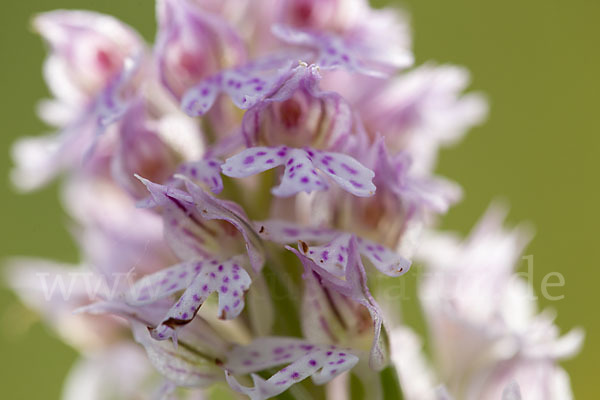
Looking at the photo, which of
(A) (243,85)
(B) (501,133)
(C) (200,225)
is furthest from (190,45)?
(B) (501,133)

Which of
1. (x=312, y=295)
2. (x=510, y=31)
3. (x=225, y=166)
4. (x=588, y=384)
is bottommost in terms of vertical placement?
(x=588, y=384)

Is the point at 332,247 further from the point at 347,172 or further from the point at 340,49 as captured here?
the point at 340,49

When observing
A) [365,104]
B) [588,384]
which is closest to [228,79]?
[365,104]

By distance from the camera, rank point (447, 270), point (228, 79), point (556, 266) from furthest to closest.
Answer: point (556, 266) → point (447, 270) → point (228, 79)

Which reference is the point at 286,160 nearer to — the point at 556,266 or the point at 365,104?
the point at 365,104

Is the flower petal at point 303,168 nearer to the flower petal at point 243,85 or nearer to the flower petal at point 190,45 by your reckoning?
the flower petal at point 243,85

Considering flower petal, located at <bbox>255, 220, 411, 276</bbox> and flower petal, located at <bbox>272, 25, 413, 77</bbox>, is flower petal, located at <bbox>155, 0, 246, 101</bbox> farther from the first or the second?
flower petal, located at <bbox>255, 220, 411, 276</bbox>
